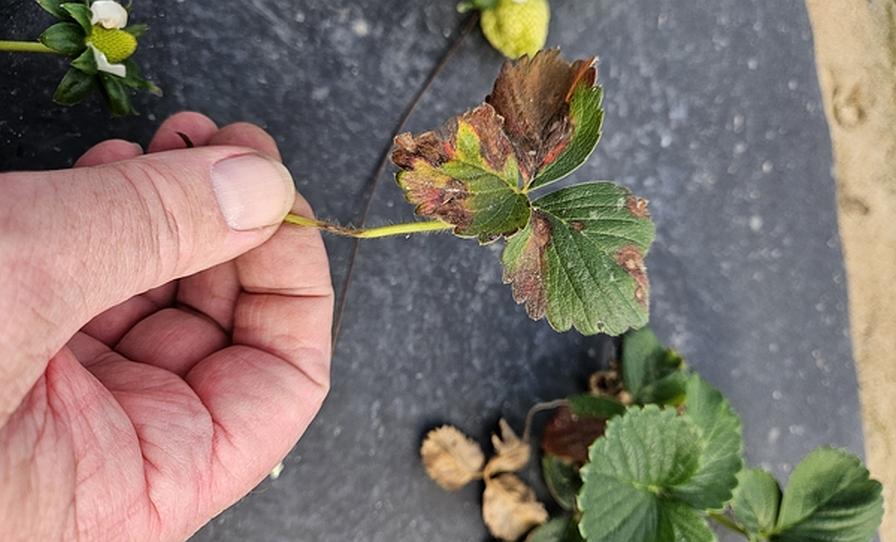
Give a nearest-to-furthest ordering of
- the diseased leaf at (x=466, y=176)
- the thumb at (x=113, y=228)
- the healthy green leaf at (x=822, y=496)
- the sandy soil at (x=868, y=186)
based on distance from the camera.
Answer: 1. the thumb at (x=113, y=228)
2. the diseased leaf at (x=466, y=176)
3. the healthy green leaf at (x=822, y=496)
4. the sandy soil at (x=868, y=186)

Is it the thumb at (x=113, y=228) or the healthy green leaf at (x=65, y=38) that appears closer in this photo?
the thumb at (x=113, y=228)

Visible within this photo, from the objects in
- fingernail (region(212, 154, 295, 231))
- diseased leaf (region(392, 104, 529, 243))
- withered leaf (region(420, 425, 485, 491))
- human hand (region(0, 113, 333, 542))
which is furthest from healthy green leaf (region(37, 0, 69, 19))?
withered leaf (region(420, 425, 485, 491))

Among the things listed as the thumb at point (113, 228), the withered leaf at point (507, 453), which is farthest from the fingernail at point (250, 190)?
the withered leaf at point (507, 453)

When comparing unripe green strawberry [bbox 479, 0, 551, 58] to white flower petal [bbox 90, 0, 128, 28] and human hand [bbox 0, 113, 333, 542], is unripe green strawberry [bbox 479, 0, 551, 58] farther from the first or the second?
white flower petal [bbox 90, 0, 128, 28]

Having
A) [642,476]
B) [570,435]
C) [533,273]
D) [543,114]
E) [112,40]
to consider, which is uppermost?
[543,114]

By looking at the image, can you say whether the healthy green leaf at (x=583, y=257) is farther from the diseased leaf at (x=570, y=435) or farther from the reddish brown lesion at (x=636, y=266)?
the diseased leaf at (x=570, y=435)

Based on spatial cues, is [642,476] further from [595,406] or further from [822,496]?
[822,496]

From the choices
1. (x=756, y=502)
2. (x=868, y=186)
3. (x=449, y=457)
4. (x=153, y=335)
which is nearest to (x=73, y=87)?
(x=153, y=335)
